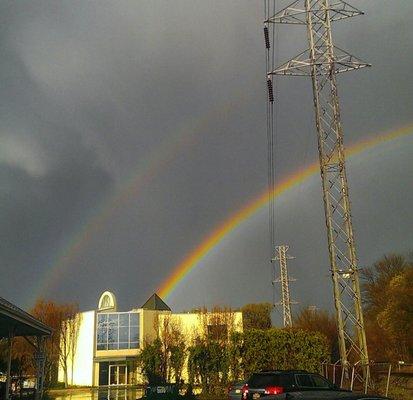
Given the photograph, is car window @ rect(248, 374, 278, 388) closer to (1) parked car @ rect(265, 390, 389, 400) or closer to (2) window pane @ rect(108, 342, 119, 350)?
(1) parked car @ rect(265, 390, 389, 400)

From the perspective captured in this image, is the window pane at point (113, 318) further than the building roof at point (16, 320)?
Yes

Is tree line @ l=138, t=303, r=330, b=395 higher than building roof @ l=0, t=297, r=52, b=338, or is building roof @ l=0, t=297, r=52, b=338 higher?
building roof @ l=0, t=297, r=52, b=338

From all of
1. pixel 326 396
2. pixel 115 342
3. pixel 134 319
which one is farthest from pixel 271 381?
pixel 115 342

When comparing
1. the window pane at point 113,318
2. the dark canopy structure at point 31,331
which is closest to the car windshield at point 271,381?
the dark canopy structure at point 31,331

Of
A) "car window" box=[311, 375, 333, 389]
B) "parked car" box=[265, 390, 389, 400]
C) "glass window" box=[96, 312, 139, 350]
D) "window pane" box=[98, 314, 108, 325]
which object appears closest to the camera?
"parked car" box=[265, 390, 389, 400]

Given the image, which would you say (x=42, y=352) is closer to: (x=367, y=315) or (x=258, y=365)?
(x=258, y=365)

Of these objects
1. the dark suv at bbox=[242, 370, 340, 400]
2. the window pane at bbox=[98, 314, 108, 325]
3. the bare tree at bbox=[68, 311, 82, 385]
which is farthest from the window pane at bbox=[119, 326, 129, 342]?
the dark suv at bbox=[242, 370, 340, 400]

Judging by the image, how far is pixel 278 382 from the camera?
16.8 meters

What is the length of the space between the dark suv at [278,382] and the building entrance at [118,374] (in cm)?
4703

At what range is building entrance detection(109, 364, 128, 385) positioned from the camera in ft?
198

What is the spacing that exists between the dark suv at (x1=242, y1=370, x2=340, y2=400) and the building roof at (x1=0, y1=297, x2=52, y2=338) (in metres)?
9.01

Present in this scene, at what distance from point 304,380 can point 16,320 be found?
1217cm

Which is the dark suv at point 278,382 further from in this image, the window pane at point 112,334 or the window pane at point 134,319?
the window pane at point 112,334

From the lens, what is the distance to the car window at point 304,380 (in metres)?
16.9
